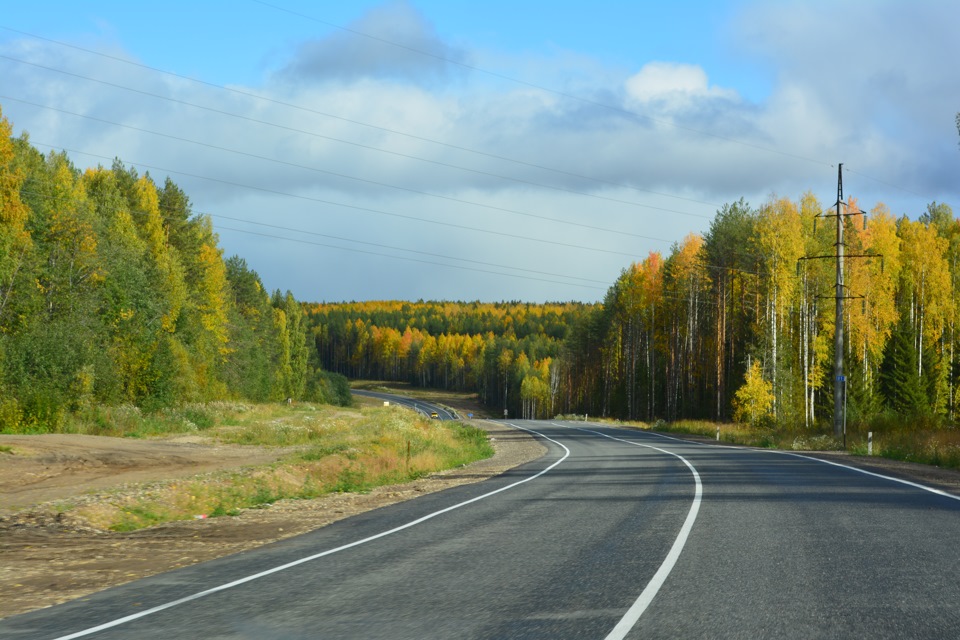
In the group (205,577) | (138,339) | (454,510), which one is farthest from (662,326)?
(205,577)

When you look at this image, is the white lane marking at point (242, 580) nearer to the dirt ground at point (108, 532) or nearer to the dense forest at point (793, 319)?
the dirt ground at point (108, 532)

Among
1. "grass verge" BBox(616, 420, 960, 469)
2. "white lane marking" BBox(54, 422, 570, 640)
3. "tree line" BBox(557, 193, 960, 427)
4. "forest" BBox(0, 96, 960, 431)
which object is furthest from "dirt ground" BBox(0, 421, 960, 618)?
"tree line" BBox(557, 193, 960, 427)

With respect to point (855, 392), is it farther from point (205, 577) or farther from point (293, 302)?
point (293, 302)

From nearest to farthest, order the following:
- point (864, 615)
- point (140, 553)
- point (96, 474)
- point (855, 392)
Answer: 1. point (864, 615)
2. point (140, 553)
3. point (96, 474)
4. point (855, 392)

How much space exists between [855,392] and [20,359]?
4862 centimetres

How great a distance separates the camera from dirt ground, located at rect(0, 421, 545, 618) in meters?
10.0

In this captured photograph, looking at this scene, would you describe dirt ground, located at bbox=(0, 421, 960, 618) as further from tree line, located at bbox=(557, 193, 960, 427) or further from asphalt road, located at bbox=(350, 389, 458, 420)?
asphalt road, located at bbox=(350, 389, 458, 420)

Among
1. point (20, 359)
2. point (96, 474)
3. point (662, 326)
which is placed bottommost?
point (96, 474)

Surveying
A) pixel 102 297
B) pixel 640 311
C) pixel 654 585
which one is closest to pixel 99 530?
pixel 654 585

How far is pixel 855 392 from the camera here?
2232 inches

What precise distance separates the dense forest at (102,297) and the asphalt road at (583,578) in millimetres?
28046

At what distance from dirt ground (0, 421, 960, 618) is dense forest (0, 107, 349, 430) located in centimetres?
552

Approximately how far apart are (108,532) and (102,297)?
3421 centimetres

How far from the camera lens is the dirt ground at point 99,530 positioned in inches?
394
